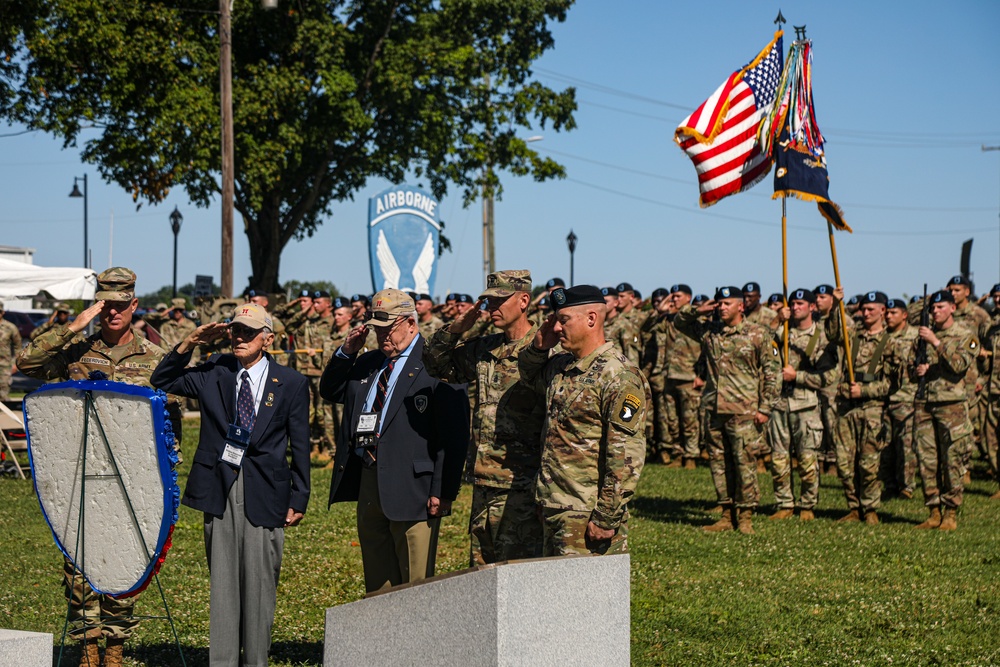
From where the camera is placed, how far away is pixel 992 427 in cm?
1603

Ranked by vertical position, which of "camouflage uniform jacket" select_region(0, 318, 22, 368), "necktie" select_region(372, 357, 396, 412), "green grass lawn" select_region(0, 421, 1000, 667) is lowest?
"green grass lawn" select_region(0, 421, 1000, 667)

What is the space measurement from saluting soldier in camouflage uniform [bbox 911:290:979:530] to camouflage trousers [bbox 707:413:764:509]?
202cm

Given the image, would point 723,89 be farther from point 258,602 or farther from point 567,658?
point 567,658

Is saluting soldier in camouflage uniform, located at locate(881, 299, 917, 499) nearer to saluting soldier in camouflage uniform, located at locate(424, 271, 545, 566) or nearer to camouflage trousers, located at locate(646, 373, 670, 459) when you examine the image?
camouflage trousers, located at locate(646, 373, 670, 459)

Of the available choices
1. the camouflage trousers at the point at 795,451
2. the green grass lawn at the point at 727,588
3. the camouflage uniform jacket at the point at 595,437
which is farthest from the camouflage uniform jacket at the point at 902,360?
the camouflage uniform jacket at the point at 595,437

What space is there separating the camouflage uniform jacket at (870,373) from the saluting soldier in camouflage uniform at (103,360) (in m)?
8.64

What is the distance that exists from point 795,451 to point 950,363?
2007mm

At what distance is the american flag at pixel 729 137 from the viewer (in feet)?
43.4

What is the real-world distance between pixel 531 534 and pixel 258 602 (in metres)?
1.66

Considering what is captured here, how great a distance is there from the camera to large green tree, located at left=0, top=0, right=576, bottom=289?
1141 inches

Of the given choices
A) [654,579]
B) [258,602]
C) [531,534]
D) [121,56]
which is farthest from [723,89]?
[121,56]

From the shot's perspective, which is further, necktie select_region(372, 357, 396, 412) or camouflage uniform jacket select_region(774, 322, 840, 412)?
camouflage uniform jacket select_region(774, 322, 840, 412)

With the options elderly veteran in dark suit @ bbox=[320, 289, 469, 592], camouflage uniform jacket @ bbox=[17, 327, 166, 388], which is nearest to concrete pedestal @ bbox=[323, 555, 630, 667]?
elderly veteran in dark suit @ bbox=[320, 289, 469, 592]

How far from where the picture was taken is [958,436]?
12.5 m
